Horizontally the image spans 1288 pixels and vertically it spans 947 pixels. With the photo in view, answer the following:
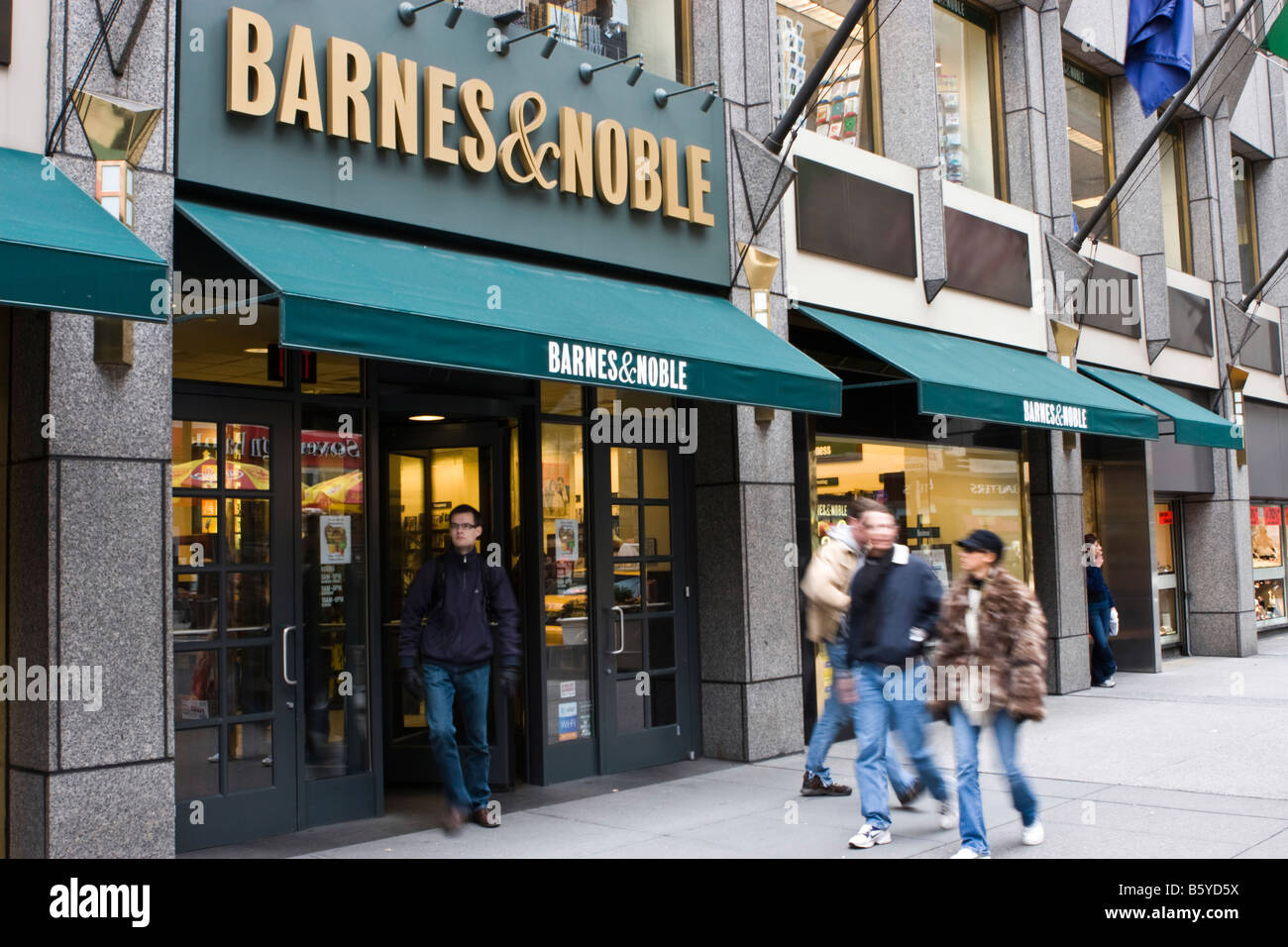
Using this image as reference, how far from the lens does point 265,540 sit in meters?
7.21

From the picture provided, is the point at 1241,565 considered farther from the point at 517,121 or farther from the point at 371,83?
the point at 371,83

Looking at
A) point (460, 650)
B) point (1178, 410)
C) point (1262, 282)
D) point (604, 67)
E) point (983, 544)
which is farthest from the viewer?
point (1262, 282)

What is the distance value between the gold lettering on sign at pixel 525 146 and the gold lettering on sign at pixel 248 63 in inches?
66.1

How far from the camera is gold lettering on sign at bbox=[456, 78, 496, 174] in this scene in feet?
25.3

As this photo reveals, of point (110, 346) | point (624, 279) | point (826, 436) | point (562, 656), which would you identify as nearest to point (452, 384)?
point (624, 279)

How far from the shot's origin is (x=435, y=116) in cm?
750

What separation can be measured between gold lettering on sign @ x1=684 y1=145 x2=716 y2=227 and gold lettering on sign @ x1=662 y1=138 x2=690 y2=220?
183mm

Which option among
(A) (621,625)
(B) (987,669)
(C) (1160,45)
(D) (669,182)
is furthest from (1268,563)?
(B) (987,669)

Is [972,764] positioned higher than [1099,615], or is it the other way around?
[1099,615]

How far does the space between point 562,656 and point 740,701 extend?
1503 millimetres

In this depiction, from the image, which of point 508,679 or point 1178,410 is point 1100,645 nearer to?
point 1178,410

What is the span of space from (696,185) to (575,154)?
126cm

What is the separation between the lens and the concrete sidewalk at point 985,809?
21.6 ft

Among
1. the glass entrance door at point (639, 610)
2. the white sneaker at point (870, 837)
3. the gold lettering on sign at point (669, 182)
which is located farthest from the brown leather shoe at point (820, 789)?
the gold lettering on sign at point (669, 182)
